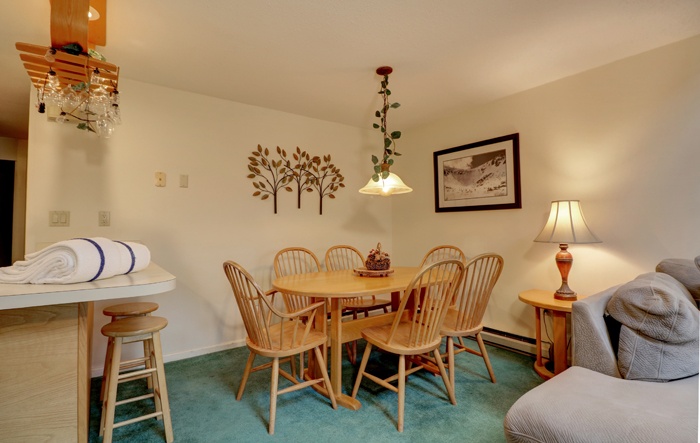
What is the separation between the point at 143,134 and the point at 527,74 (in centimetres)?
304

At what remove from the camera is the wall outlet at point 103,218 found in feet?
7.97

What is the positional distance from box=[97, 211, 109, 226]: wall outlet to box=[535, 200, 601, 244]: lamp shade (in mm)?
3221

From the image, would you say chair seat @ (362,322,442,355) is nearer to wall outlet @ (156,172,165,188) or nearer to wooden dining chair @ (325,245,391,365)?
wooden dining chair @ (325,245,391,365)

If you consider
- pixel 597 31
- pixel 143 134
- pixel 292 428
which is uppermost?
pixel 597 31

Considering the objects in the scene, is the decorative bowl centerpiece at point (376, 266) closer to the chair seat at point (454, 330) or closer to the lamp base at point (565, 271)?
the chair seat at point (454, 330)

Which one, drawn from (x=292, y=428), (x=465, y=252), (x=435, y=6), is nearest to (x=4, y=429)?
(x=292, y=428)

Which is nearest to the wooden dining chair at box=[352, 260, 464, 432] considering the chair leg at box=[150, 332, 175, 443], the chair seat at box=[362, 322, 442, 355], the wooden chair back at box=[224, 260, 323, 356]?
the chair seat at box=[362, 322, 442, 355]

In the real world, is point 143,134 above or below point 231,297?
above

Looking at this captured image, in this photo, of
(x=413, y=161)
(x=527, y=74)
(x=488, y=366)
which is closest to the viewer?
(x=488, y=366)

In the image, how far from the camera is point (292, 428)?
1771 millimetres

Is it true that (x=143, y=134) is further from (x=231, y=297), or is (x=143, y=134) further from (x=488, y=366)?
(x=488, y=366)

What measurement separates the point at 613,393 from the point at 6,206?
6000 mm

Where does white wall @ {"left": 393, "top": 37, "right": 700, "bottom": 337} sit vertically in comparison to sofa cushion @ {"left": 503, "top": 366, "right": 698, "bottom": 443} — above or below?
above

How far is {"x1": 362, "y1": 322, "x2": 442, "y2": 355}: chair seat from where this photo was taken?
182cm
